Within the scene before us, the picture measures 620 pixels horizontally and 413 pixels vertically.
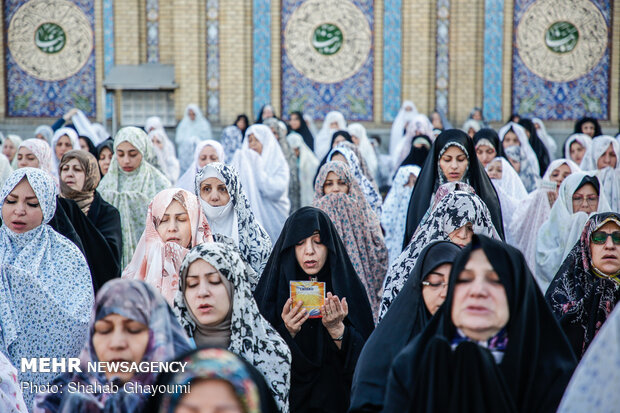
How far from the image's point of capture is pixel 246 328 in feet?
10.2

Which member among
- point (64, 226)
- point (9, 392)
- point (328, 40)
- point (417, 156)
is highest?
point (328, 40)

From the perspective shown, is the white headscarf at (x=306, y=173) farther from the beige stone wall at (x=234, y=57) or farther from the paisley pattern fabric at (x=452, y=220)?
the paisley pattern fabric at (x=452, y=220)

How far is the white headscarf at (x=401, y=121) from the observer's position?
1309 centimetres

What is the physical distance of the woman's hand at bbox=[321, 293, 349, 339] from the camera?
12.1 ft

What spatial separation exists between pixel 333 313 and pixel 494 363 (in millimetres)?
1292

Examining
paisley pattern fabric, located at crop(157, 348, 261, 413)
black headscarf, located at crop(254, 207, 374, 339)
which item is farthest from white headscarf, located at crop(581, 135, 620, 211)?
paisley pattern fabric, located at crop(157, 348, 261, 413)

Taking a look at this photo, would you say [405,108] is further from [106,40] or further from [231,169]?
[231,169]

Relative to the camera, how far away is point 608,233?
13.4 feet

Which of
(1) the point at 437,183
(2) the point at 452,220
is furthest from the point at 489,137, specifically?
(2) the point at 452,220

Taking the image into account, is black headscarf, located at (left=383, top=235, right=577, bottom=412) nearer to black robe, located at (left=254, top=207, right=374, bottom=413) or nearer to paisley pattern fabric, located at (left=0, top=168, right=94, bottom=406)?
black robe, located at (left=254, top=207, right=374, bottom=413)

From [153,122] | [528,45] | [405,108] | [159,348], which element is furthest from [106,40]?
[159,348]

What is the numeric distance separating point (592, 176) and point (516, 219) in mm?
855

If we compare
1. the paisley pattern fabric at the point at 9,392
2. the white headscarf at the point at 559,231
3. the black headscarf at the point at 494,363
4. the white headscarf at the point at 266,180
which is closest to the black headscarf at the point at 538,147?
the white headscarf at the point at 266,180

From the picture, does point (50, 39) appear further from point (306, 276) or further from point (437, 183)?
point (306, 276)
